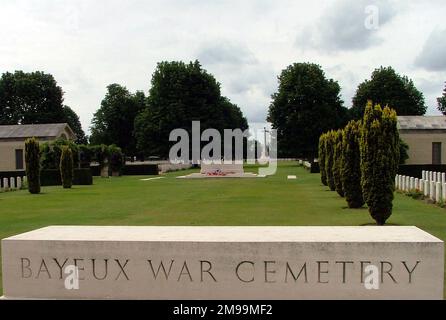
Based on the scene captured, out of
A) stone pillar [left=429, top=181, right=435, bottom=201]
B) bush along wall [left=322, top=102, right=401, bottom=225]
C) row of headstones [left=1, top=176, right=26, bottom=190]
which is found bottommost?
row of headstones [left=1, top=176, right=26, bottom=190]

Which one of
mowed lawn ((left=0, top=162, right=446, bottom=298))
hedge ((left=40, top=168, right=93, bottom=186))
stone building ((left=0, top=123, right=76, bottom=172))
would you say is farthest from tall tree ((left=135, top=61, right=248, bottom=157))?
mowed lawn ((left=0, top=162, right=446, bottom=298))

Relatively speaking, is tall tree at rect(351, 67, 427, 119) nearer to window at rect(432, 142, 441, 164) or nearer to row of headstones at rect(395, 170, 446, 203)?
window at rect(432, 142, 441, 164)

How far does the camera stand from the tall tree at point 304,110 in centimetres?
5809

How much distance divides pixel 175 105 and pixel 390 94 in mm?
29217

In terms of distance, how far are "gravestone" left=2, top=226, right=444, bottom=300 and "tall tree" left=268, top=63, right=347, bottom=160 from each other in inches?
2035

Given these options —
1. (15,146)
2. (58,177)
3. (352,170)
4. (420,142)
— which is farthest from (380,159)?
(15,146)

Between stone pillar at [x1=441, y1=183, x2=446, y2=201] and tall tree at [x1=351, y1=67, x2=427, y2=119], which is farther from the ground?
tall tree at [x1=351, y1=67, x2=427, y2=119]

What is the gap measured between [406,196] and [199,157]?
47229mm

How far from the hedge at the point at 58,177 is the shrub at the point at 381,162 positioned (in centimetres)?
2830

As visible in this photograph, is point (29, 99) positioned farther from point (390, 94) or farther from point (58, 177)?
point (390, 94)

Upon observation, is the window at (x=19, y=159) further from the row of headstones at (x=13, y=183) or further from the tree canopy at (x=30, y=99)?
the tree canopy at (x=30, y=99)

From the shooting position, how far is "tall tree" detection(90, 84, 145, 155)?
77.9 metres
